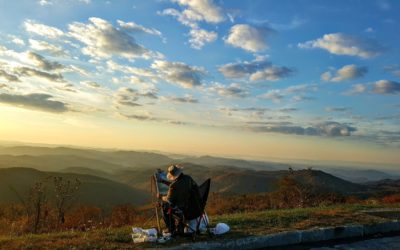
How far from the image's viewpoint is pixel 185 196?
8648 mm

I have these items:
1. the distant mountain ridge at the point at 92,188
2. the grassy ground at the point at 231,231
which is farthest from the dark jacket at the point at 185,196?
the distant mountain ridge at the point at 92,188

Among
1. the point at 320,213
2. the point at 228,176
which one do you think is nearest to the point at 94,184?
the point at 228,176

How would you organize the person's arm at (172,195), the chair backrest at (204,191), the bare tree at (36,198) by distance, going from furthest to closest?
the bare tree at (36,198) < the chair backrest at (204,191) < the person's arm at (172,195)

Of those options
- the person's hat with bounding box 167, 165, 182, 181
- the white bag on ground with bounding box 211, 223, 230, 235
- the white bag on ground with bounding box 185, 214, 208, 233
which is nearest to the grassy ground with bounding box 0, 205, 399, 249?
the white bag on ground with bounding box 211, 223, 230, 235

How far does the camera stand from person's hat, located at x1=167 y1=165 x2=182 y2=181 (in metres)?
8.70

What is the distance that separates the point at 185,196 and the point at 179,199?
14 cm

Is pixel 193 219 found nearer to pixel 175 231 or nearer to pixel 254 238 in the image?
pixel 175 231

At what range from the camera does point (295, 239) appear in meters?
9.15

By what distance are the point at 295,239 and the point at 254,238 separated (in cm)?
116

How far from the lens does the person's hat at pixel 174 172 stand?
28.5 feet

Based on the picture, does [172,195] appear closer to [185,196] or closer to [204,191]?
[185,196]

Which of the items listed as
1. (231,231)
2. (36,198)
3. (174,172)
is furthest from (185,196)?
(36,198)

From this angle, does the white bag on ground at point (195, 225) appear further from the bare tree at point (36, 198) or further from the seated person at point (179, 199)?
the bare tree at point (36, 198)

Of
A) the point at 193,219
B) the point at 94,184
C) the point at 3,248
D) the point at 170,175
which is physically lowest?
the point at 94,184
